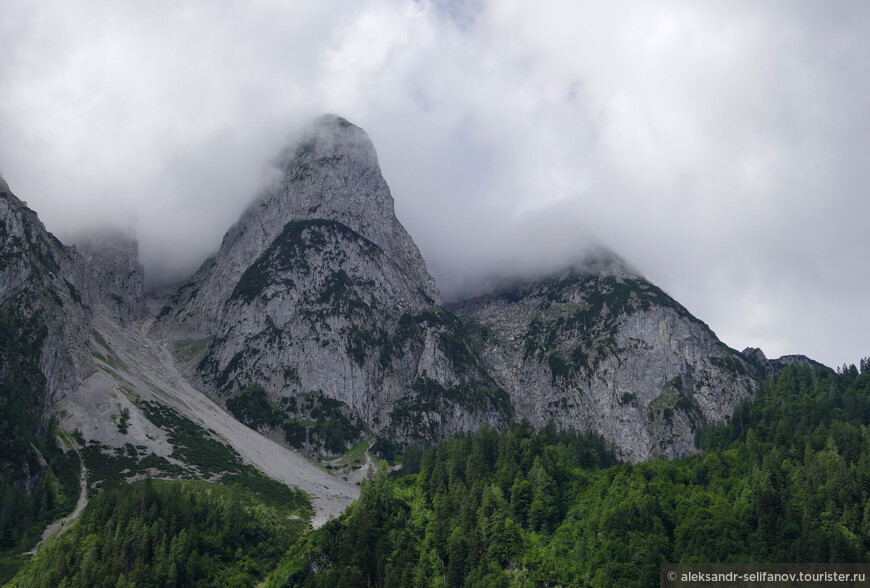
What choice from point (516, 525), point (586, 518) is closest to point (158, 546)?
point (516, 525)

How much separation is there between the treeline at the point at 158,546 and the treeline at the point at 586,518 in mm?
12880

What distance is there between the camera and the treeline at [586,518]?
122 m

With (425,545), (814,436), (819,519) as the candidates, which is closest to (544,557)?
(425,545)

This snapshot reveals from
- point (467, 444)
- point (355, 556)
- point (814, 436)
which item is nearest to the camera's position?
point (355, 556)

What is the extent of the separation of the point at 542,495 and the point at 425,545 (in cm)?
2659

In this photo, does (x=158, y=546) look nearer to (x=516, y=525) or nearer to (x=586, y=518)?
(x=516, y=525)

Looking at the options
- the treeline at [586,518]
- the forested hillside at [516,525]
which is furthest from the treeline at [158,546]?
the treeline at [586,518]

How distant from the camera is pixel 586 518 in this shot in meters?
136

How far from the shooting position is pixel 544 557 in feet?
415

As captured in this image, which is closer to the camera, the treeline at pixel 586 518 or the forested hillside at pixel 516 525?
the treeline at pixel 586 518

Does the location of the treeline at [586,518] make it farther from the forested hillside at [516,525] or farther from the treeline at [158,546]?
the treeline at [158,546]

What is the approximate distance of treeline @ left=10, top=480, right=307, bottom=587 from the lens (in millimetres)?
138000

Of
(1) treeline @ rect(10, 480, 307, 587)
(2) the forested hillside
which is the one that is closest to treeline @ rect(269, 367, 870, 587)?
(2) the forested hillside

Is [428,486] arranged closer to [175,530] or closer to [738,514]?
[175,530]
